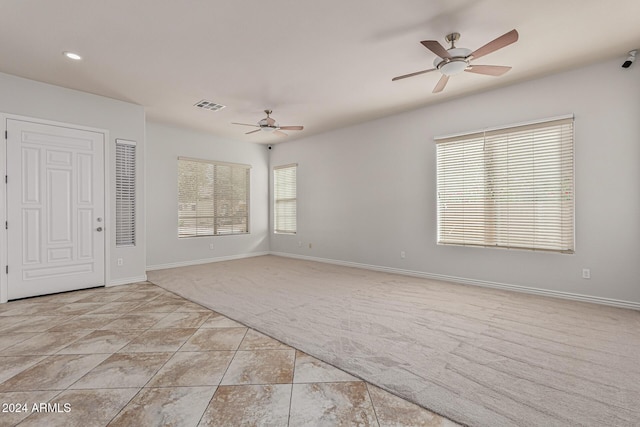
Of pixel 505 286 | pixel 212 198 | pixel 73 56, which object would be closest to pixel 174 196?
pixel 212 198

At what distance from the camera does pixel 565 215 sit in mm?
3926

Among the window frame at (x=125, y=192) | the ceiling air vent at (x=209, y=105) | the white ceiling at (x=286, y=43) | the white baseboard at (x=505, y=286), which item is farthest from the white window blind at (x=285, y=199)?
the window frame at (x=125, y=192)

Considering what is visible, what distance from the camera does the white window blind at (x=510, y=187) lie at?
396 centimetres

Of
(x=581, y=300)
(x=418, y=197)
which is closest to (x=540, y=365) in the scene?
(x=581, y=300)

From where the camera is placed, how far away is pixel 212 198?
7.06 meters

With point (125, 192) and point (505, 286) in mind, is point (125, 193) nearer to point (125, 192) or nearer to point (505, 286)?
point (125, 192)

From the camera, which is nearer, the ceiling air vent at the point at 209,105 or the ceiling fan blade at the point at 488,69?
the ceiling fan blade at the point at 488,69

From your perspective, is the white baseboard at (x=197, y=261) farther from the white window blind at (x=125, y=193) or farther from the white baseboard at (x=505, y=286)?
the white baseboard at (x=505, y=286)

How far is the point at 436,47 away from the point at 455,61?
40cm

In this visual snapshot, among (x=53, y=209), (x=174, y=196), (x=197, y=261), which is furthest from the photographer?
(x=197, y=261)

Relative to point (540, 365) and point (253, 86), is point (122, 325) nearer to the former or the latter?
point (253, 86)

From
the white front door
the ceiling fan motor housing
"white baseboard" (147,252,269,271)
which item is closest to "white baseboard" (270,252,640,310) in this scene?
"white baseboard" (147,252,269,271)

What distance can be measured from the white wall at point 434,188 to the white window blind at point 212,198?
1.38 m

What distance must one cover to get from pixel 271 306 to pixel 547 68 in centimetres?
457
